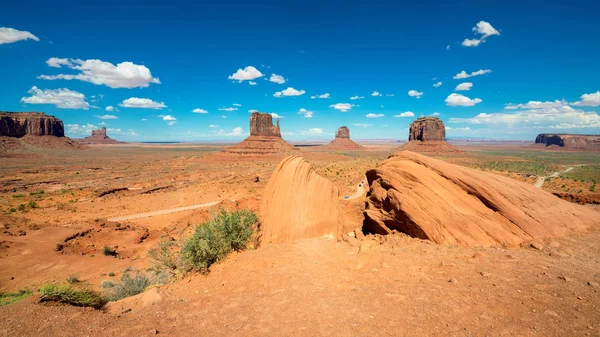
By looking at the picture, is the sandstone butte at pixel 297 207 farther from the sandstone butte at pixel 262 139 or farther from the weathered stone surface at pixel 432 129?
the weathered stone surface at pixel 432 129

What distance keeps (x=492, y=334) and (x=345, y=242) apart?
5.47 m

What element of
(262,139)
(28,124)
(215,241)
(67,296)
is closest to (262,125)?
(262,139)

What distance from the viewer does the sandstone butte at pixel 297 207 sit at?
10195 millimetres

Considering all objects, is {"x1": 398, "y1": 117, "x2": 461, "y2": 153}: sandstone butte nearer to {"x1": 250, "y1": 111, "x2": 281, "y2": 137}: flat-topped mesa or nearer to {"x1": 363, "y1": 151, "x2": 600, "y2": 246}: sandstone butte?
{"x1": 250, "y1": 111, "x2": 281, "y2": 137}: flat-topped mesa

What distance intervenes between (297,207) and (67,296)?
722 cm

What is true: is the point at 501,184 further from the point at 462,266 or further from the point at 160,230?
the point at 160,230

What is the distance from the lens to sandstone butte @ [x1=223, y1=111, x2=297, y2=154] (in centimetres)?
9000

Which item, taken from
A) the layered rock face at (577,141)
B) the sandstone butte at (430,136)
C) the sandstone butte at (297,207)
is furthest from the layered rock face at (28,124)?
the layered rock face at (577,141)

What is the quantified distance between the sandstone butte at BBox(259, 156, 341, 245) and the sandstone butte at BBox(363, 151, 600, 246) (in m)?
2.04

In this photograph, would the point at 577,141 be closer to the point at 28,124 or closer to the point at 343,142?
the point at 343,142

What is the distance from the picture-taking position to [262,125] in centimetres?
10044

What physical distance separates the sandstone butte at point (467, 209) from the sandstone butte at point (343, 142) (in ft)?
546

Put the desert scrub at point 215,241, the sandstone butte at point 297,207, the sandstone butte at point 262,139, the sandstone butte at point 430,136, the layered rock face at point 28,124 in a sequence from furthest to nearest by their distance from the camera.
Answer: the sandstone butte at point 430,136 → the layered rock face at point 28,124 → the sandstone butte at point 262,139 → the sandstone butte at point 297,207 → the desert scrub at point 215,241

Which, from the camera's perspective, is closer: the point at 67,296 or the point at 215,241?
the point at 67,296
